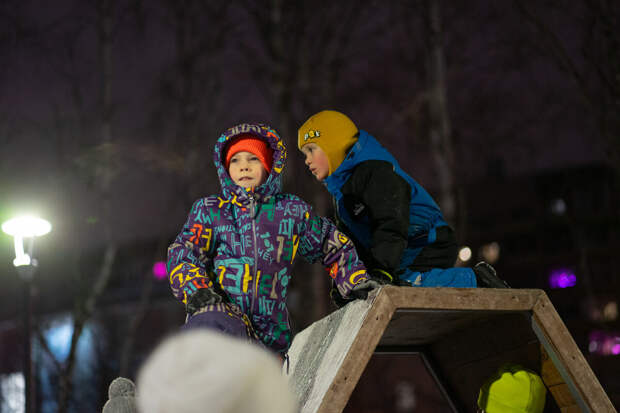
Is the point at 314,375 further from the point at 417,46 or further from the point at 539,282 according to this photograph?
the point at 539,282

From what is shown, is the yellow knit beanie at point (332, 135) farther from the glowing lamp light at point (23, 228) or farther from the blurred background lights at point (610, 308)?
the blurred background lights at point (610, 308)

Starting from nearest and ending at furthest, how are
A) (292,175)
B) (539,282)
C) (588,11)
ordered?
(588,11), (292,175), (539,282)

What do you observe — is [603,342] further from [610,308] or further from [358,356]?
[358,356]

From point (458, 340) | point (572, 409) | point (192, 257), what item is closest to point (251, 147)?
point (192, 257)

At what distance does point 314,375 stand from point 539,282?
2655 centimetres

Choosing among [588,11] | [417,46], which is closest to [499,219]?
[417,46]

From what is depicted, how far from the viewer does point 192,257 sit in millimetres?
2820

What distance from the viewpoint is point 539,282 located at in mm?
27609

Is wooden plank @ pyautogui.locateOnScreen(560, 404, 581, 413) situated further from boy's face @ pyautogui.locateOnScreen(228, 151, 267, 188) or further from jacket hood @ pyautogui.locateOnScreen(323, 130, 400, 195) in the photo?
boy's face @ pyautogui.locateOnScreen(228, 151, 267, 188)

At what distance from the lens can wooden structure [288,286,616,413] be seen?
2.48m

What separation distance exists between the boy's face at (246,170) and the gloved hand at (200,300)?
58 centimetres

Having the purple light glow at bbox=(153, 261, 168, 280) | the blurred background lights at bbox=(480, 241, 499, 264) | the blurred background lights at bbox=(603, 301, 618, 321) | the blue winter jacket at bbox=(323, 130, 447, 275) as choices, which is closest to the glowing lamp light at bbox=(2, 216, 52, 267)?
the blue winter jacket at bbox=(323, 130, 447, 275)

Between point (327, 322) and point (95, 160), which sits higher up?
point (95, 160)

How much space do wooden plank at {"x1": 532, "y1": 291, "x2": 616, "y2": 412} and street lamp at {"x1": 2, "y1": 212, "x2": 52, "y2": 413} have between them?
5.92 m
